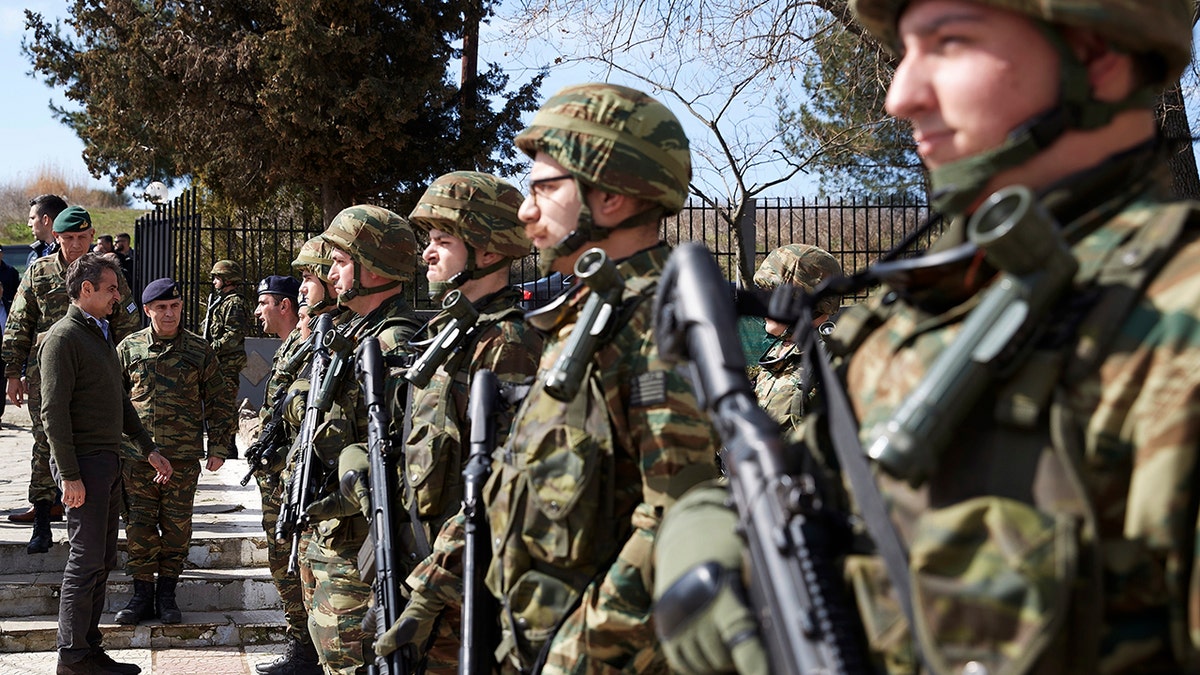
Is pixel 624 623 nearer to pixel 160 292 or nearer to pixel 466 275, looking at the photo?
pixel 466 275

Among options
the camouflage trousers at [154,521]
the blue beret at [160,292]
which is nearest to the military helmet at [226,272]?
the blue beret at [160,292]

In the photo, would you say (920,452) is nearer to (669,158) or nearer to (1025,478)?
(1025,478)

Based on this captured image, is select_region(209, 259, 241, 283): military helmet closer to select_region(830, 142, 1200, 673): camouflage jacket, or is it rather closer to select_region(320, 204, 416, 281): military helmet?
select_region(320, 204, 416, 281): military helmet

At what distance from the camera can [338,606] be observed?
15.1ft

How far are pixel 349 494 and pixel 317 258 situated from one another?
2264mm

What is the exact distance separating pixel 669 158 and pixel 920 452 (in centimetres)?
190

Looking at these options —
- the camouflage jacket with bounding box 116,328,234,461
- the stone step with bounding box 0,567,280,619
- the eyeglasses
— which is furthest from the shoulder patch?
the stone step with bounding box 0,567,280,619

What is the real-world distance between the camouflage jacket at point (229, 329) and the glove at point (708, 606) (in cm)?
952

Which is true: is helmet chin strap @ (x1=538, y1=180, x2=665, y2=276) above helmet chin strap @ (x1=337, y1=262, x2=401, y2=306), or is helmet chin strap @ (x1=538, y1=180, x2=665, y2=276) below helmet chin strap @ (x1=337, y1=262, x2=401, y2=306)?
below

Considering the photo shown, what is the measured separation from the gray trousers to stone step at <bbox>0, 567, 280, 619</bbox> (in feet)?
4.34

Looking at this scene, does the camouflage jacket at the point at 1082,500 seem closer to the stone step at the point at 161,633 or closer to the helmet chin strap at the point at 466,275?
the helmet chin strap at the point at 466,275

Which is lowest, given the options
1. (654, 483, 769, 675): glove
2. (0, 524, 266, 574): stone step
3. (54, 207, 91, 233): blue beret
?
(654, 483, 769, 675): glove

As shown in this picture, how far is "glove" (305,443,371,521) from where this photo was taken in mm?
4438

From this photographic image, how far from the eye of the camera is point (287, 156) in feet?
74.4
